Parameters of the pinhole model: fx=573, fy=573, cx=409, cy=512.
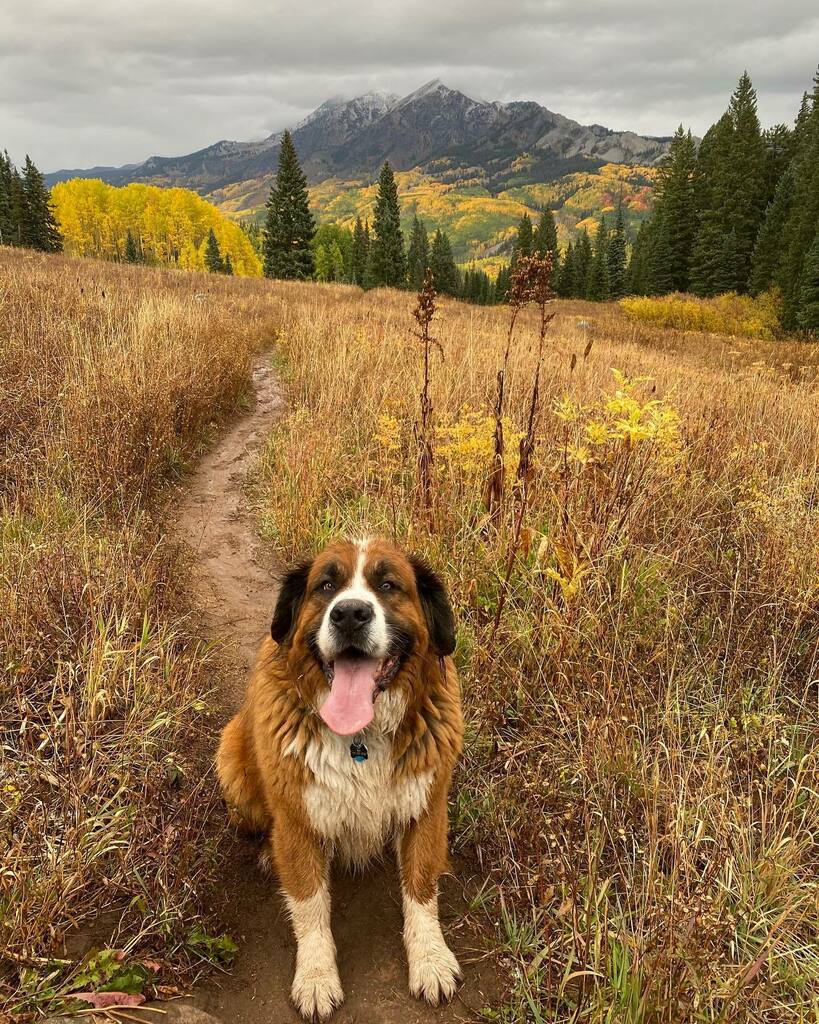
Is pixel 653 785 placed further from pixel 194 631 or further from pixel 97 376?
pixel 97 376

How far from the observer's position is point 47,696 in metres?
2.54

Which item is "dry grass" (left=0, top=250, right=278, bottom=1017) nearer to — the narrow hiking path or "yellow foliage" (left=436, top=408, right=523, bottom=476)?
the narrow hiking path

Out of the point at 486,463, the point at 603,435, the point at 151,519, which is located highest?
the point at 603,435

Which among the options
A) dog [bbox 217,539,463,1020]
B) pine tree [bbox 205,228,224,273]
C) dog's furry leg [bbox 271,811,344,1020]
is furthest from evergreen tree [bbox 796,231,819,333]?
pine tree [bbox 205,228,224,273]

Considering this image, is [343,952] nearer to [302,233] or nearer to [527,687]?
[527,687]

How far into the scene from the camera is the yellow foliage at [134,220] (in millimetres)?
66125

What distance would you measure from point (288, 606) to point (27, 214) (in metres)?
58.1

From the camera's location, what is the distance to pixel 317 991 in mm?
1896

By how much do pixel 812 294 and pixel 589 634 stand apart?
31.4m

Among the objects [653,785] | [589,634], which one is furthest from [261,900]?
[589,634]

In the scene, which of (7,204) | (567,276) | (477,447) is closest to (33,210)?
(7,204)

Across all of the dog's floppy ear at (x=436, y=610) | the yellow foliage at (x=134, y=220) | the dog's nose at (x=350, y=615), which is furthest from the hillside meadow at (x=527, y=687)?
the yellow foliage at (x=134, y=220)

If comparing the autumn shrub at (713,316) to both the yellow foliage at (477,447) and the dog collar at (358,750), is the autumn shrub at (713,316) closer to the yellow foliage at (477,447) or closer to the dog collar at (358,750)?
the yellow foliage at (477,447)

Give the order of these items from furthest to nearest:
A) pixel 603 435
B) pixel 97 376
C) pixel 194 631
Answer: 1. pixel 97 376
2. pixel 194 631
3. pixel 603 435
